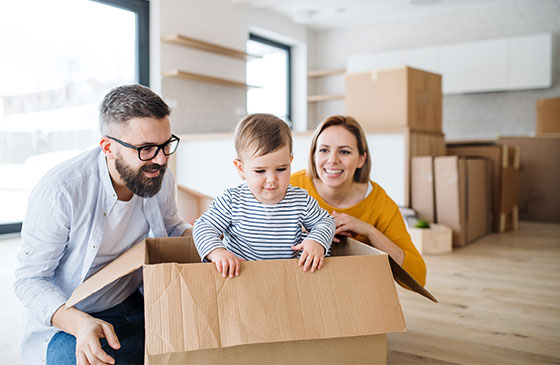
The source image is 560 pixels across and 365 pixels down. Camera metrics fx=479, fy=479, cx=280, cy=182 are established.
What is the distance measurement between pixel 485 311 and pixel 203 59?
159 inches

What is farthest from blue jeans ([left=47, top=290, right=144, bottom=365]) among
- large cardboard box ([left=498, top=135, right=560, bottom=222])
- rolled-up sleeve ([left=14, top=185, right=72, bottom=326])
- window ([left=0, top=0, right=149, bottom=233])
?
large cardboard box ([left=498, top=135, right=560, bottom=222])

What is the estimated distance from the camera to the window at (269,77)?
649cm

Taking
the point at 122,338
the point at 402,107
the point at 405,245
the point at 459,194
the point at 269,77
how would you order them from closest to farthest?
1. the point at 122,338
2. the point at 405,245
3. the point at 459,194
4. the point at 402,107
5. the point at 269,77

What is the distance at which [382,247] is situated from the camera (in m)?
1.57

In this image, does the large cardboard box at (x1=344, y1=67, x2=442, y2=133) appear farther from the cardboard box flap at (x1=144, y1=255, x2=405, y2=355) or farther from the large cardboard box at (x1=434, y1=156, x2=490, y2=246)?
the cardboard box flap at (x1=144, y1=255, x2=405, y2=355)

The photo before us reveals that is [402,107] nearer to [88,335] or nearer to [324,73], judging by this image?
[88,335]

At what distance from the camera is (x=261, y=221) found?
1252 millimetres

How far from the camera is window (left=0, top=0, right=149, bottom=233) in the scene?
13.1ft

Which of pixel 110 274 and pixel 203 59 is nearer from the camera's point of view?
pixel 110 274

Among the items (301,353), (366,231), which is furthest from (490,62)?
(301,353)

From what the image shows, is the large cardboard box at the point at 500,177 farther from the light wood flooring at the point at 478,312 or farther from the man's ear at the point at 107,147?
the man's ear at the point at 107,147

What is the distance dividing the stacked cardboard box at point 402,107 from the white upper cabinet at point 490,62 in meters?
2.36

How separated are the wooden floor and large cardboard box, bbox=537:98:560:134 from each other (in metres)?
2.06

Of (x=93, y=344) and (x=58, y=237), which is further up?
(x=58, y=237)
